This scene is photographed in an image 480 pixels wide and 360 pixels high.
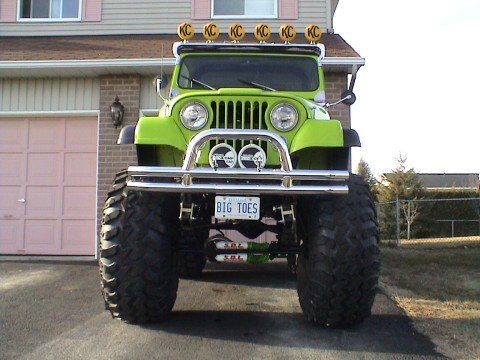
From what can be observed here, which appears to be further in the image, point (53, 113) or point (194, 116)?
point (53, 113)

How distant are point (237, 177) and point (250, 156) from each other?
0.98 ft

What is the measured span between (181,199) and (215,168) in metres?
0.68

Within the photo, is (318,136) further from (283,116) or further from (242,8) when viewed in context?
(242,8)

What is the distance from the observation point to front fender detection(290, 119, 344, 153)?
14.8 ft

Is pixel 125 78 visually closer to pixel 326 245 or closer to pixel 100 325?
pixel 100 325

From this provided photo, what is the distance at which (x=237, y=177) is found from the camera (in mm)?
4250

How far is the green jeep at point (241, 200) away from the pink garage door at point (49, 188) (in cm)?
501

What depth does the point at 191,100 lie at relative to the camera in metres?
4.70

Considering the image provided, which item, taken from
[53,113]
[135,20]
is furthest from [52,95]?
[135,20]

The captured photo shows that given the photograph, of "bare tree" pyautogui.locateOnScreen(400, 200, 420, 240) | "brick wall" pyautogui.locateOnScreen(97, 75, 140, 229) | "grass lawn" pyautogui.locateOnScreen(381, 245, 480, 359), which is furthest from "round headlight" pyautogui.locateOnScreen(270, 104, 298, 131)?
"bare tree" pyautogui.locateOnScreen(400, 200, 420, 240)

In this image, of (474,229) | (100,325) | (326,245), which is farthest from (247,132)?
(474,229)

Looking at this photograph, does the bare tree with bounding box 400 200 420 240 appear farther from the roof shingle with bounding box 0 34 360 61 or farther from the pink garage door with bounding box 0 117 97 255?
the pink garage door with bounding box 0 117 97 255

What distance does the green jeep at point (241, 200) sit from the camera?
4.29m

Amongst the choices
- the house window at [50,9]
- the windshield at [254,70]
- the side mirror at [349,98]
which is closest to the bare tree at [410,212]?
the house window at [50,9]
